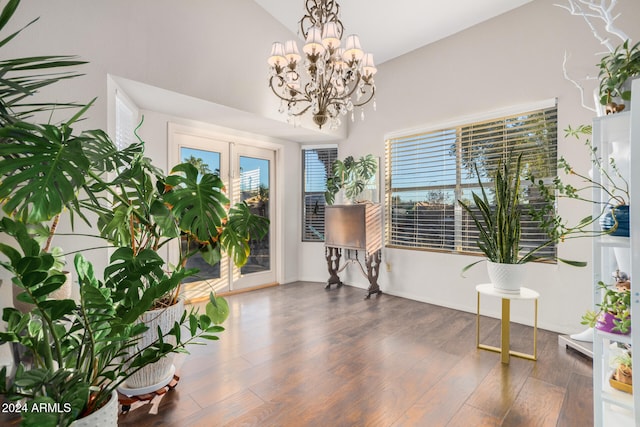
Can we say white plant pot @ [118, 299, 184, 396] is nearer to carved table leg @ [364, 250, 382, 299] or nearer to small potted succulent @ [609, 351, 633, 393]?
small potted succulent @ [609, 351, 633, 393]

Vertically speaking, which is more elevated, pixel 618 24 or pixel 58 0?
pixel 618 24

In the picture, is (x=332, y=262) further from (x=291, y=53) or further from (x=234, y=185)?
(x=291, y=53)

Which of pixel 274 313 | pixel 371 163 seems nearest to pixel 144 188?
pixel 274 313

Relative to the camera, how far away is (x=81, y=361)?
1.09 meters

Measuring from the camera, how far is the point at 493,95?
3143 millimetres

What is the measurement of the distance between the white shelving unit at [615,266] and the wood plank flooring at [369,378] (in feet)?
0.94

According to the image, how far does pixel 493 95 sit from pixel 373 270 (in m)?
2.39

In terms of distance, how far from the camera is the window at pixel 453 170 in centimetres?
290

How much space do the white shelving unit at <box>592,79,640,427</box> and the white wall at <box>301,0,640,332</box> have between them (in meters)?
1.18

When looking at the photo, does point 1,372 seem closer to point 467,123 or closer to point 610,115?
point 610,115

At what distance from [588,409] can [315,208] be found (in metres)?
3.57

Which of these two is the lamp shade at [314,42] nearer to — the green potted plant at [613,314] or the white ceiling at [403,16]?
the white ceiling at [403,16]

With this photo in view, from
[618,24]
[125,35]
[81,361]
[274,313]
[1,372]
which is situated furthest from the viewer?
[274,313]

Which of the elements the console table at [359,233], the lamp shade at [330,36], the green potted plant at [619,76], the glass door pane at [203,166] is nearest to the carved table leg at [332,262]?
the console table at [359,233]
